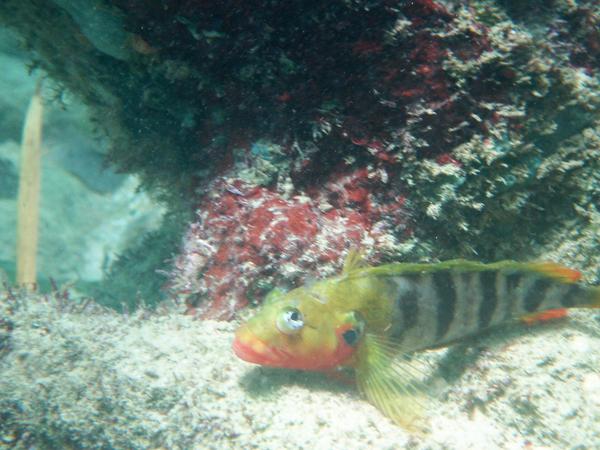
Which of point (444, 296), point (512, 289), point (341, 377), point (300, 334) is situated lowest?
point (341, 377)

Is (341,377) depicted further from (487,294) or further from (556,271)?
(556,271)

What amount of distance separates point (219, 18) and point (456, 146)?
199 centimetres

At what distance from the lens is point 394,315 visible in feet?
8.59

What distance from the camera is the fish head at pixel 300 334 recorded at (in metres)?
2.33

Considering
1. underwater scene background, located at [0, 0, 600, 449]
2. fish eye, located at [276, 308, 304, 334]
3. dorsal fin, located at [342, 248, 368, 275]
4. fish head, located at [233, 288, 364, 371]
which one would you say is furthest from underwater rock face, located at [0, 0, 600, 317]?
fish eye, located at [276, 308, 304, 334]

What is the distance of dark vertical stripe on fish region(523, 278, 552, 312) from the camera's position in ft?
9.16

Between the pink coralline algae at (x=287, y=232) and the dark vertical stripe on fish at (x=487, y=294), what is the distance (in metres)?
0.67

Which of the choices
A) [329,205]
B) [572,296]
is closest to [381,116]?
[329,205]

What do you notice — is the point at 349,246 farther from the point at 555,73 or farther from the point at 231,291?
the point at 555,73

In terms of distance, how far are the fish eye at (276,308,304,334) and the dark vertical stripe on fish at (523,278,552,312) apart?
1.64m

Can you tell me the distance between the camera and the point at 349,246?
3074mm

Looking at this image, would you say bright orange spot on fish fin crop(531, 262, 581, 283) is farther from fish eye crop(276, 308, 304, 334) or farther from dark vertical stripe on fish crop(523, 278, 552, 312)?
fish eye crop(276, 308, 304, 334)

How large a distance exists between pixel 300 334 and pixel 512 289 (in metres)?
1.54

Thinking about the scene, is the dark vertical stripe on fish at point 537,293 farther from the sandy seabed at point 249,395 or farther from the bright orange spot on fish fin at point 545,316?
the sandy seabed at point 249,395
